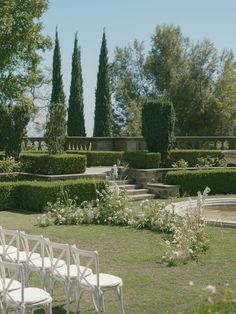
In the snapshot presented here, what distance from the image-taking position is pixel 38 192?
15867 millimetres

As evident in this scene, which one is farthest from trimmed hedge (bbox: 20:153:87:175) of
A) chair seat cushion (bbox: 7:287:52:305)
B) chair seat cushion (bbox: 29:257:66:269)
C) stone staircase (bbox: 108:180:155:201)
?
chair seat cushion (bbox: 7:287:52:305)

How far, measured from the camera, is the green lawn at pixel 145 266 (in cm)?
707

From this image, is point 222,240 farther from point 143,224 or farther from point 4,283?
point 4,283

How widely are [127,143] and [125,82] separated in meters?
23.5

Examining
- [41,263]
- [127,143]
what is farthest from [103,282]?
[127,143]

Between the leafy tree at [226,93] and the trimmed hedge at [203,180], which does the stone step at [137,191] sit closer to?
the trimmed hedge at [203,180]

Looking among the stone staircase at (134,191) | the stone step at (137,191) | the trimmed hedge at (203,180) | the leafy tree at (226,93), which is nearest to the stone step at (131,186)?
the stone staircase at (134,191)

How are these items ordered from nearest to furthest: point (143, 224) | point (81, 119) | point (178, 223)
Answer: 1. point (178, 223)
2. point (143, 224)
3. point (81, 119)

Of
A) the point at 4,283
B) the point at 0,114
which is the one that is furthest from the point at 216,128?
the point at 4,283

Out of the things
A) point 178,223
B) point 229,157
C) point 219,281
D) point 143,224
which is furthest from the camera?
point 229,157

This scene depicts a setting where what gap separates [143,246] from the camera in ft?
35.3

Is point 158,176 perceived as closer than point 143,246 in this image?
No

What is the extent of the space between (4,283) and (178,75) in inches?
1604

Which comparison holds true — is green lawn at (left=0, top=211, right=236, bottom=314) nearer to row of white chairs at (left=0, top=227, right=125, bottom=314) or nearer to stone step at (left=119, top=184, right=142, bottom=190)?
row of white chairs at (left=0, top=227, right=125, bottom=314)
